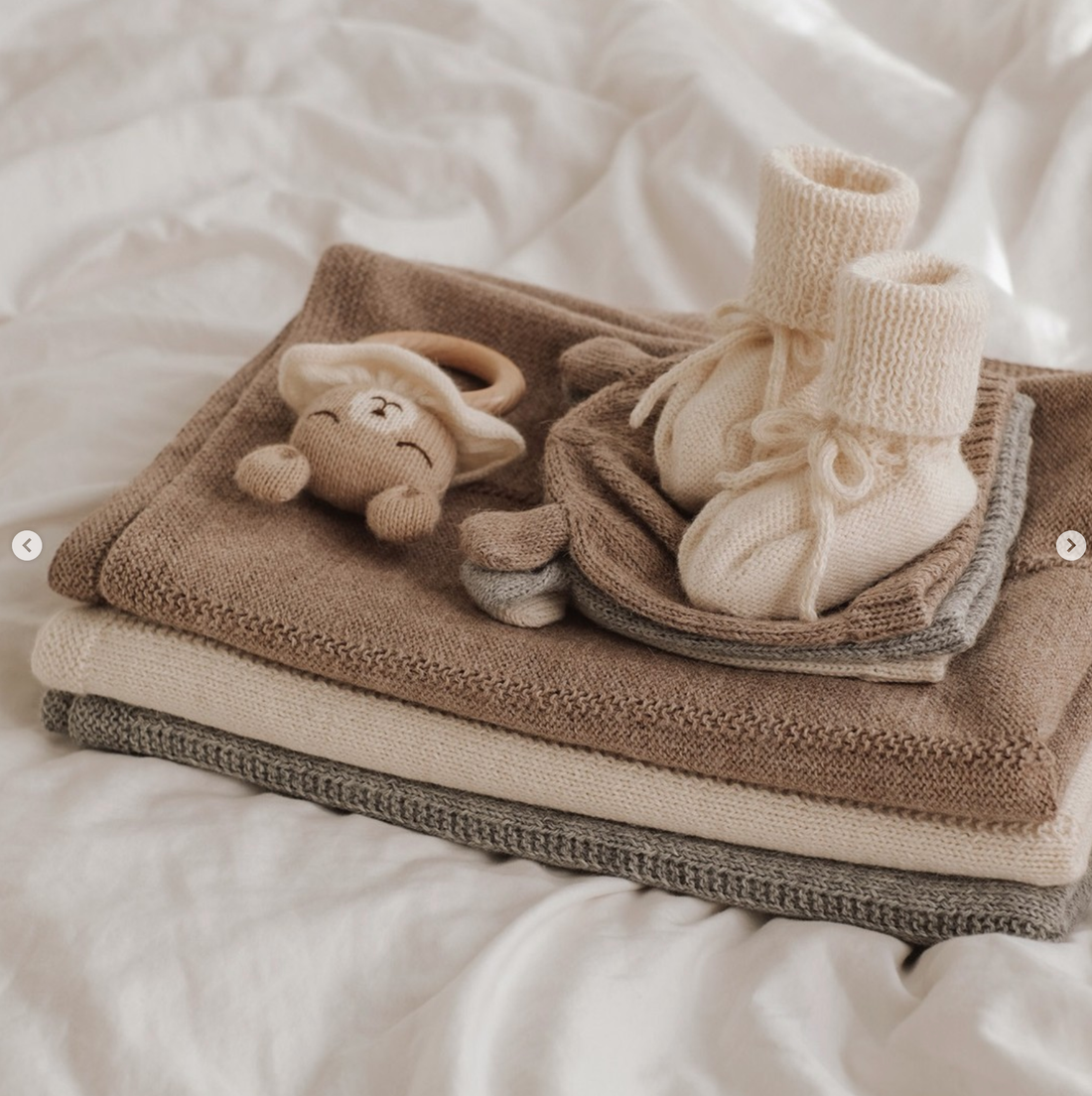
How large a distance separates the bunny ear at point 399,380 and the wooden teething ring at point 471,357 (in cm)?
6

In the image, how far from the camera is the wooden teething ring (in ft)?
3.67

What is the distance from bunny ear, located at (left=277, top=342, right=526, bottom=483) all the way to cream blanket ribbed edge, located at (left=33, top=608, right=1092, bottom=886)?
231 millimetres

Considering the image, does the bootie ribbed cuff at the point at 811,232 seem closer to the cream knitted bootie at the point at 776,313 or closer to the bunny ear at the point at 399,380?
the cream knitted bootie at the point at 776,313

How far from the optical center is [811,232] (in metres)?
0.87

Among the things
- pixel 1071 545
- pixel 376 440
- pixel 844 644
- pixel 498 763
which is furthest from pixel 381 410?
pixel 1071 545

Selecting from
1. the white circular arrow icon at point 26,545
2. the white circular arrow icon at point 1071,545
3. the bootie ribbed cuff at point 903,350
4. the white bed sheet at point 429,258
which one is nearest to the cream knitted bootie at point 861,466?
the bootie ribbed cuff at point 903,350

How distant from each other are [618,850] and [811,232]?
16.7 inches

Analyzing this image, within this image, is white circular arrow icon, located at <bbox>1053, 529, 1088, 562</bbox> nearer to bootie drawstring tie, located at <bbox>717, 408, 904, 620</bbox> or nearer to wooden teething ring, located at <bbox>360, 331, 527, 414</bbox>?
bootie drawstring tie, located at <bbox>717, 408, 904, 620</bbox>

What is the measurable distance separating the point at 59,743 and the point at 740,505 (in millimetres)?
538

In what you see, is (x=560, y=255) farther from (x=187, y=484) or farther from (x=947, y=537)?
(x=947, y=537)

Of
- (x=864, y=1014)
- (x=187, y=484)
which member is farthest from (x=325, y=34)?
(x=864, y=1014)

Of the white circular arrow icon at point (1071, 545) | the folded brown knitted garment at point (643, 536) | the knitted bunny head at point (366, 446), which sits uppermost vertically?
the white circular arrow icon at point (1071, 545)

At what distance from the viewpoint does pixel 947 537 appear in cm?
88

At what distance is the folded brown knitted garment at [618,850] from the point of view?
2.69 ft
